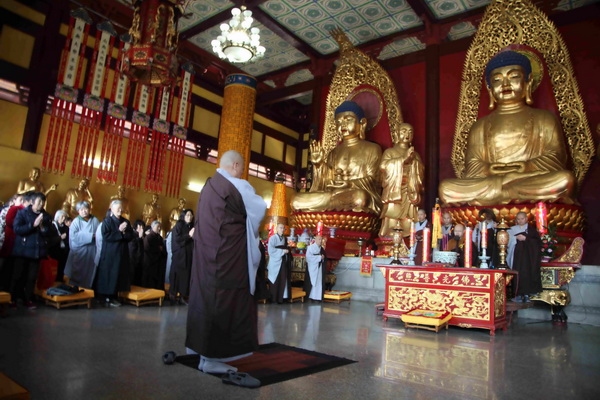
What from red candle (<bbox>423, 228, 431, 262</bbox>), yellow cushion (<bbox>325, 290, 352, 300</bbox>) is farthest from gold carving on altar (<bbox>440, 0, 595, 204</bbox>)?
red candle (<bbox>423, 228, 431, 262</bbox>)

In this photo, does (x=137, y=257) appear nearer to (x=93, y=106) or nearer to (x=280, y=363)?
(x=280, y=363)

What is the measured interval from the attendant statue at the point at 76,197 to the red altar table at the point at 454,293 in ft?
19.6

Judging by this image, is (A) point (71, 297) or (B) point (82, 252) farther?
(B) point (82, 252)

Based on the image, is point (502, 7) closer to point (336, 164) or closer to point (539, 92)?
point (539, 92)

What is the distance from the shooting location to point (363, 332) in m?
3.18

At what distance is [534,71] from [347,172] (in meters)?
3.51

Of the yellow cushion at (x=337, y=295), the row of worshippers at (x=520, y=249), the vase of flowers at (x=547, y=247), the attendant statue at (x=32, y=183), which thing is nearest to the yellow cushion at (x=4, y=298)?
the yellow cushion at (x=337, y=295)

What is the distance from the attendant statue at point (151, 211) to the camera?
8.58 m

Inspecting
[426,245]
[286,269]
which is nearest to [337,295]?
[286,269]

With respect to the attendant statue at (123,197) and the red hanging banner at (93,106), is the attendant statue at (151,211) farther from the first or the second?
the red hanging banner at (93,106)

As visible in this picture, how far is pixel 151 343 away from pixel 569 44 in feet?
25.7

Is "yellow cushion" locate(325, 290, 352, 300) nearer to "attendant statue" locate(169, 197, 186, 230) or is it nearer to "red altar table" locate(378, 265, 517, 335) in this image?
"red altar table" locate(378, 265, 517, 335)

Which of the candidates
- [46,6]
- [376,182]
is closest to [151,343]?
[376,182]

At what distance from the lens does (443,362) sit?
89.6 inches
